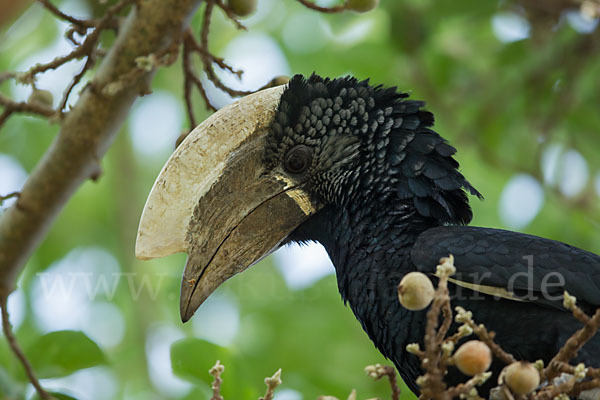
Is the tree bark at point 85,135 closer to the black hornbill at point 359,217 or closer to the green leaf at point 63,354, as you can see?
the green leaf at point 63,354

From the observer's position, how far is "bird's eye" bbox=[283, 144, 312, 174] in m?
2.56

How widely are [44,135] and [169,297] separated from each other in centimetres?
133

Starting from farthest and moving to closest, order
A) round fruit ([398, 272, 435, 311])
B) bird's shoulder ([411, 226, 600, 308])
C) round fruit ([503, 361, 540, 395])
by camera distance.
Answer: bird's shoulder ([411, 226, 600, 308]) < round fruit ([398, 272, 435, 311]) < round fruit ([503, 361, 540, 395])

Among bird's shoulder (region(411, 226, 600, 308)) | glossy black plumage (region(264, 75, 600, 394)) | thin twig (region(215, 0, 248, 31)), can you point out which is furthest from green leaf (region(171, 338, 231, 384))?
thin twig (region(215, 0, 248, 31))

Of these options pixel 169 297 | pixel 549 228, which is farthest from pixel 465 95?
pixel 169 297

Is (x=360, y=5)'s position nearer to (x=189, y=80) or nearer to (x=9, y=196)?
(x=189, y=80)

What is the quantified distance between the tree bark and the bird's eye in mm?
538

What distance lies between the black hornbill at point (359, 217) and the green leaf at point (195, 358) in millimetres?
228

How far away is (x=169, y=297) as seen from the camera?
457cm

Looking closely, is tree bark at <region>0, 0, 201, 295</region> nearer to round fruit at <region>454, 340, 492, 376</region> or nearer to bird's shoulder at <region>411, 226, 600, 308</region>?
bird's shoulder at <region>411, 226, 600, 308</region>

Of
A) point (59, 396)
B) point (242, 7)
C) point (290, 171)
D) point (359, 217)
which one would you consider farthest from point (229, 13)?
point (59, 396)

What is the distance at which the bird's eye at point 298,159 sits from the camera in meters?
2.56

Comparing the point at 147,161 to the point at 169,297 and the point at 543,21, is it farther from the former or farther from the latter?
the point at 543,21

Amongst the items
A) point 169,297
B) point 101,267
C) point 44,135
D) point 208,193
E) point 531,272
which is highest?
point 44,135
